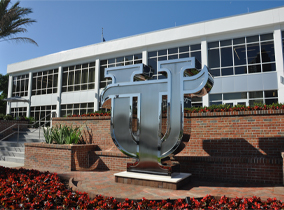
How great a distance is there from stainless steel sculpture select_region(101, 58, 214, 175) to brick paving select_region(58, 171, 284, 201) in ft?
2.41

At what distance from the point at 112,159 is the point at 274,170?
5385mm

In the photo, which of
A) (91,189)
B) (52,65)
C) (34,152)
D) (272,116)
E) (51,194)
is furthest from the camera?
(52,65)

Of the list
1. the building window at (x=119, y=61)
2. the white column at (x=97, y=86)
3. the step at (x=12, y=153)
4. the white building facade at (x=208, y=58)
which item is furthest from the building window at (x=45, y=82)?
the step at (x=12, y=153)

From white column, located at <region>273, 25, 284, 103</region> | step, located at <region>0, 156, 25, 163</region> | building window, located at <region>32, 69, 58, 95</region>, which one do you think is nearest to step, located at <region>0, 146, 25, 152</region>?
step, located at <region>0, 156, 25, 163</region>

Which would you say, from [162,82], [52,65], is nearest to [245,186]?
[162,82]

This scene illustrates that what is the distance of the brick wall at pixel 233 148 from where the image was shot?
6.81 m

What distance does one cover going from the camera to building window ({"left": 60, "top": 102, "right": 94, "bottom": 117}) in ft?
84.0

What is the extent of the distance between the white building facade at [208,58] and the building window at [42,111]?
0.19m

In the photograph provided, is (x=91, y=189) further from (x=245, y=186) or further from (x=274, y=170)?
(x=274, y=170)

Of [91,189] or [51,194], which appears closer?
[51,194]

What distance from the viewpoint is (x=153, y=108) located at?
22.2ft

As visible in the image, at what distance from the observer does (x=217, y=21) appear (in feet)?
62.5

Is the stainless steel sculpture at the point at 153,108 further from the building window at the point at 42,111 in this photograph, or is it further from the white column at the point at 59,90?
the building window at the point at 42,111

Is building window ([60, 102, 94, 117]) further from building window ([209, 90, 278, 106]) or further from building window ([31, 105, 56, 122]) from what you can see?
building window ([209, 90, 278, 106])
